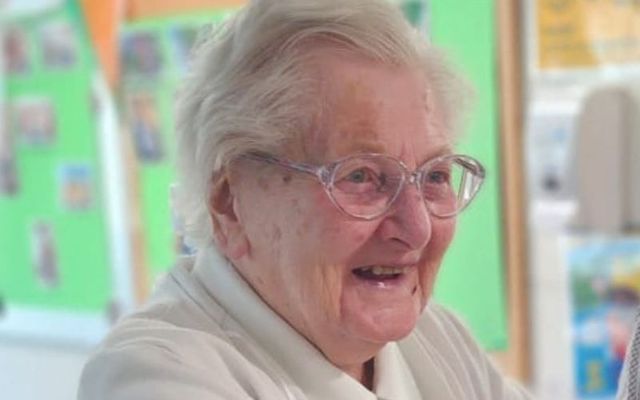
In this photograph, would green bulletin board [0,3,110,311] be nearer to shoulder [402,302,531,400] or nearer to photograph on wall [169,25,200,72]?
photograph on wall [169,25,200,72]

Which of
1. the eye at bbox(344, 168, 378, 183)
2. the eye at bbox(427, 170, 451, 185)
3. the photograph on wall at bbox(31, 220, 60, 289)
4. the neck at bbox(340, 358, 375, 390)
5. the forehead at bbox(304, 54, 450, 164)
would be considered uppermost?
the forehead at bbox(304, 54, 450, 164)

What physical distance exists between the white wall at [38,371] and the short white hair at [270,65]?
1927mm

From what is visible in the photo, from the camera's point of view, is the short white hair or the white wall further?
the white wall

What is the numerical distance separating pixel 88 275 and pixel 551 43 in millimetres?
1402

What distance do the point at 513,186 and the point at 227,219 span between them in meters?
1.14

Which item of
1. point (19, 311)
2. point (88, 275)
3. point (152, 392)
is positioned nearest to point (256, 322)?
point (152, 392)

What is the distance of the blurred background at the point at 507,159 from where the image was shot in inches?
72.6

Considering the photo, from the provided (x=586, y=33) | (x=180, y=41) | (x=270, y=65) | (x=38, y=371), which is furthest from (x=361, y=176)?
(x=38, y=371)

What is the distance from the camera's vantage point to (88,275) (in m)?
2.67

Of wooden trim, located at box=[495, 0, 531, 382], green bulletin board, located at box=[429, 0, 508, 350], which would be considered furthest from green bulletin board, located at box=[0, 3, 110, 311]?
wooden trim, located at box=[495, 0, 531, 382]

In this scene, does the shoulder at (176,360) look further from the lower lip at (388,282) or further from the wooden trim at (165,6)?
the wooden trim at (165,6)

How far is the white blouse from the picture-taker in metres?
0.81

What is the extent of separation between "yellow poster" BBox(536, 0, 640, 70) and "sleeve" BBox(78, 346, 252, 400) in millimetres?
1248

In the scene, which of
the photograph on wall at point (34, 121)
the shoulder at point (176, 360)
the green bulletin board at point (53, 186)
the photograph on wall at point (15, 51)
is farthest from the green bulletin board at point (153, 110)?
the shoulder at point (176, 360)
